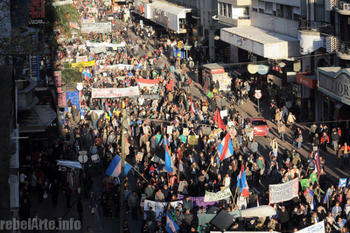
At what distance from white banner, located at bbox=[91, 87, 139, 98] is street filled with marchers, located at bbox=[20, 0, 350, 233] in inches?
2.7

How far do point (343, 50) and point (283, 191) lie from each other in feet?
55.8

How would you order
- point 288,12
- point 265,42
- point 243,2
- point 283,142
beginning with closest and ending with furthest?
point 283,142
point 265,42
point 288,12
point 243,2

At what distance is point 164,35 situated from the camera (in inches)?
3504

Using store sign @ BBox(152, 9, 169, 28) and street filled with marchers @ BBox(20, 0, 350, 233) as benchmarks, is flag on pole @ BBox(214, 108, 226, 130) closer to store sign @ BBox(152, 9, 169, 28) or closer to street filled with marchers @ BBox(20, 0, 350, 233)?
street filled with marchers @ BBox(20, 0, 350, 233)

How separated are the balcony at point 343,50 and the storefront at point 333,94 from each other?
0.77m

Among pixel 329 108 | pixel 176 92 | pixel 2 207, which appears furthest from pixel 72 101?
pixel 2 207

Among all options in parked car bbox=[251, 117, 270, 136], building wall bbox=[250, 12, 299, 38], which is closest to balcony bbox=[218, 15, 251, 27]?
building wall bbox=[250, 12, 299, 38]

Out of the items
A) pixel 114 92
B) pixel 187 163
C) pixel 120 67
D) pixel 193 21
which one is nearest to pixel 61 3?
pixel 120 67

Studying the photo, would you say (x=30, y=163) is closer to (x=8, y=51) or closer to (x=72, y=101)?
(x=8, y=51)

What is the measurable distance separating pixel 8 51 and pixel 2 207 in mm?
13545

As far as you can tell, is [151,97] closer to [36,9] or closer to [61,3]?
[36,9]

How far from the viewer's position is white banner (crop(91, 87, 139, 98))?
4453cm

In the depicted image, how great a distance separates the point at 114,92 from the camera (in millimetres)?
44656

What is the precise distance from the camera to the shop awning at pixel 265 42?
160ft
